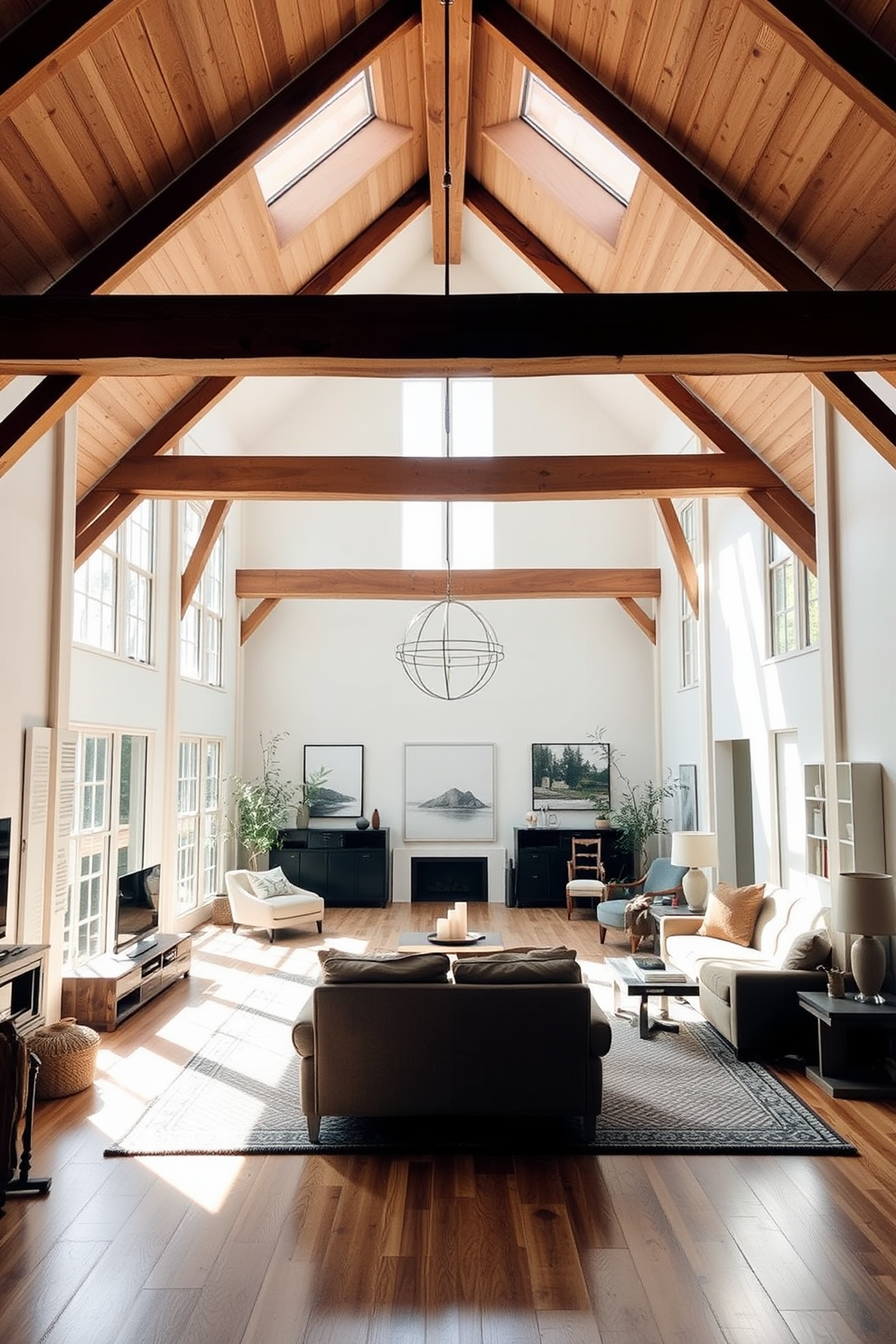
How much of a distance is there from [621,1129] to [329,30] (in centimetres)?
588

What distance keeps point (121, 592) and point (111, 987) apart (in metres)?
3.23

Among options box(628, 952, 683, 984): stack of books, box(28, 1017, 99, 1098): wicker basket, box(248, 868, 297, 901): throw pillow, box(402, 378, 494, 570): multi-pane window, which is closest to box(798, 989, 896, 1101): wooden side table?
box(628, 952, 683, 984): stack of books

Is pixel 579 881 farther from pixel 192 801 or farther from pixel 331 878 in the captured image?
pixel 192 801

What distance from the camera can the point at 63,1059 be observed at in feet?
16.1

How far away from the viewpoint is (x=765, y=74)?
14.8ft

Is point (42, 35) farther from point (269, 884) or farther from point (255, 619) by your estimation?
point (255, 619)

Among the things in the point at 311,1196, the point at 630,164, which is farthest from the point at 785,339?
the point at 311,1196

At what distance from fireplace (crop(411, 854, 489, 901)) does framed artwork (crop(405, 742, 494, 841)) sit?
270mm

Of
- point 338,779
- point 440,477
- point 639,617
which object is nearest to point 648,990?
point 440,477

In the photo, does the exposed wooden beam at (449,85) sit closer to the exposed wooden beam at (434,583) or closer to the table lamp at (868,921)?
the exposed wooden beam at (434,583)

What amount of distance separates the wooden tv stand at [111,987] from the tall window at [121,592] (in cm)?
227

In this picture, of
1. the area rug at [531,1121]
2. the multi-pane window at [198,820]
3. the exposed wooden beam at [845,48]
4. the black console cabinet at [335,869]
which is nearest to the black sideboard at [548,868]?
the black console cabinet at [335,869]

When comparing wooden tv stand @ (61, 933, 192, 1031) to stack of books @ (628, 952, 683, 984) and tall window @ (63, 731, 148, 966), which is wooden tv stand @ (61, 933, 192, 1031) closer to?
tall window @ (63, 731, 148, 966)

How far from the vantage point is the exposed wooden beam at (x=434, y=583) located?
11.0m
